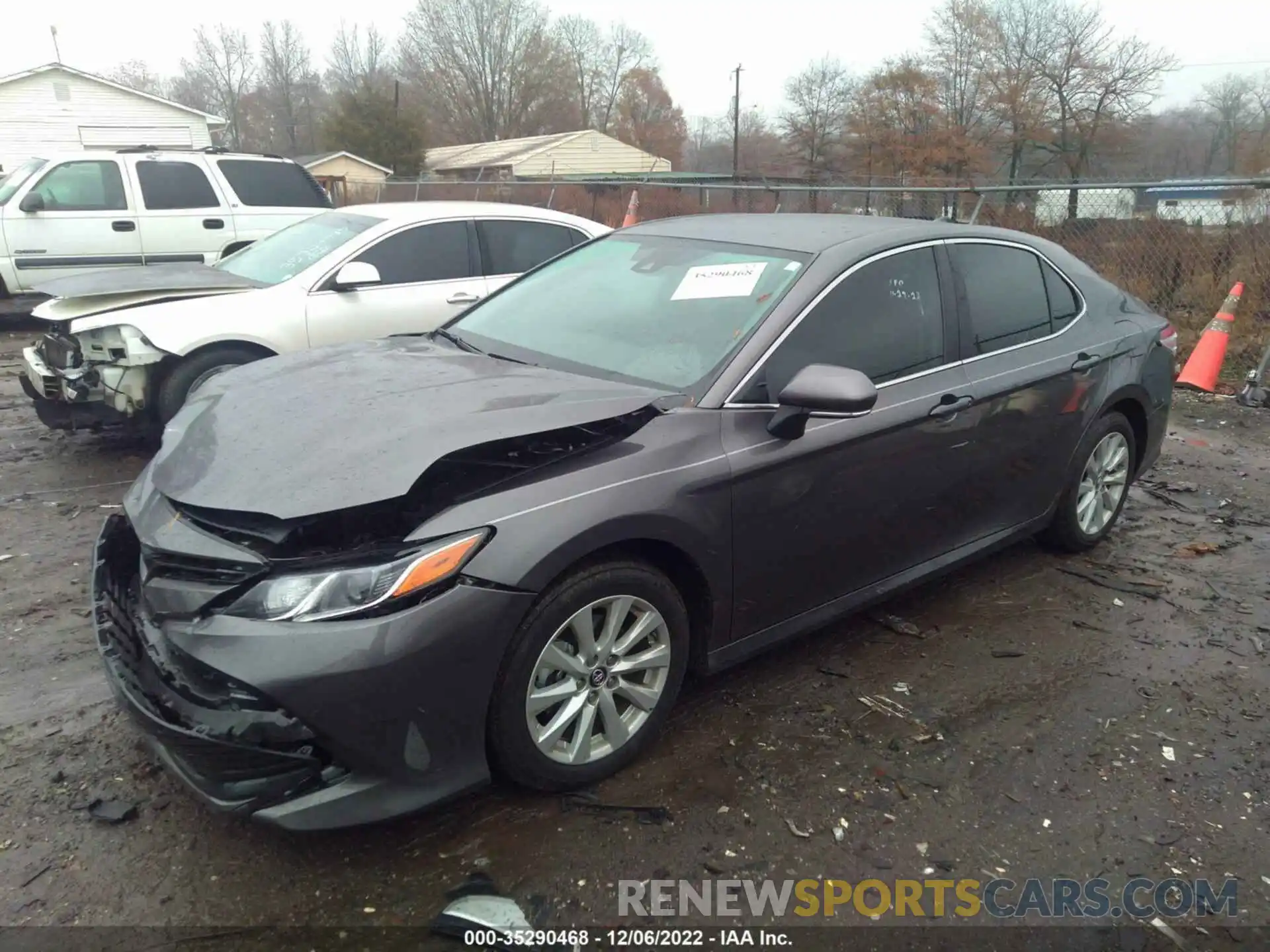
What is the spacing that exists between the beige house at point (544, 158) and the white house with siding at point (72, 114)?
16.0 m

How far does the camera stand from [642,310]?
11.7ft

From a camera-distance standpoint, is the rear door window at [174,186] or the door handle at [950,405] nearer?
the door handle at [950,405]

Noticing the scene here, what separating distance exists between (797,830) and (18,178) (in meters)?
11.9

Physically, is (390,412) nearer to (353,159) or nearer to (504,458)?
(504,458)

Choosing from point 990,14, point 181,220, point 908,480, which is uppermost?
point 990,14

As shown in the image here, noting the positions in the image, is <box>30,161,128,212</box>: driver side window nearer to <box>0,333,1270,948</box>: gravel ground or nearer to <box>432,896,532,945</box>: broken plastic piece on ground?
<box>0,333,1270,948</box>: gravel ground

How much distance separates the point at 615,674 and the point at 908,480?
1.45m

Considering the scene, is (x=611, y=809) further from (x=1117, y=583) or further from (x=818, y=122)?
(x=818, y=122)

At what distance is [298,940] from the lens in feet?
7.52

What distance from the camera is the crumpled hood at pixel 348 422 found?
2.47 m

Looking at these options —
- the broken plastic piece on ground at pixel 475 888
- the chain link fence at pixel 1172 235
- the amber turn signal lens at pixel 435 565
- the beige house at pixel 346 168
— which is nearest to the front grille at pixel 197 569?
the amber turn signal lens at pixel 435 565

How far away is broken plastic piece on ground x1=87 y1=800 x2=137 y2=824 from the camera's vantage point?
2676 mm

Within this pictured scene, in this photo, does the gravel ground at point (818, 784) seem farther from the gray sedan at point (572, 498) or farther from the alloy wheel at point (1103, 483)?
the alloy wheel at point (1103, 483)

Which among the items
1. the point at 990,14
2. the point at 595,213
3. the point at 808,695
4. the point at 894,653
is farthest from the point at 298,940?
the point at 990,14
